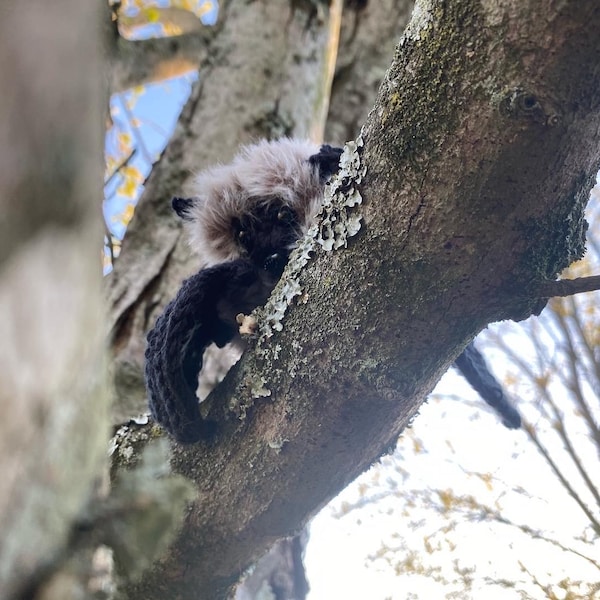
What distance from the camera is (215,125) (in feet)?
8.04

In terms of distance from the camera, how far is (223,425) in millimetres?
1257

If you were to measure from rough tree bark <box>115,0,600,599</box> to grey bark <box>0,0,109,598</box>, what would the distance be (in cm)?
59

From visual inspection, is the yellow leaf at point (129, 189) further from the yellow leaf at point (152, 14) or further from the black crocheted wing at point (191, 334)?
the black crocheted wing at point (191, 334)

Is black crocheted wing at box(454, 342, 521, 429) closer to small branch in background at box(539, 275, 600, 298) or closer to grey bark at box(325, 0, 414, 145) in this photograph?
small branch in background at box(539, 275, 600, 298)

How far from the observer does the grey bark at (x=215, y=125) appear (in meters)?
2.03

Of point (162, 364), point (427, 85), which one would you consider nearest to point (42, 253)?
point (427, 85)

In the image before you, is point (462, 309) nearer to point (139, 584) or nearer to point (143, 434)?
point (143, 434)

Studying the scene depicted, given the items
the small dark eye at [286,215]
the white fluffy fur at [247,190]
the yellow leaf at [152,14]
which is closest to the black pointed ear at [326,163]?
the white fluffy fur at [247,190]

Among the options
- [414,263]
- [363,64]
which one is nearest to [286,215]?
[414,263]

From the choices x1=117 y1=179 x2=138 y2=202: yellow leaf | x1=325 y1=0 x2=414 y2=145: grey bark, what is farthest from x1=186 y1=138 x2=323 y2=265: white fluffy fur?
x1=117 y1=179 x2=138 y2=202: yellow leaf

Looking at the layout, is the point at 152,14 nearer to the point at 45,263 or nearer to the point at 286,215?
the point at 286,215

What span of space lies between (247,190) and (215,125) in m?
0.88

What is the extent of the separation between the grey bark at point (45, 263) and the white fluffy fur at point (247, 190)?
1138 mm

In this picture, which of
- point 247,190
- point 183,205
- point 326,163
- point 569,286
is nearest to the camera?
point 569,286
